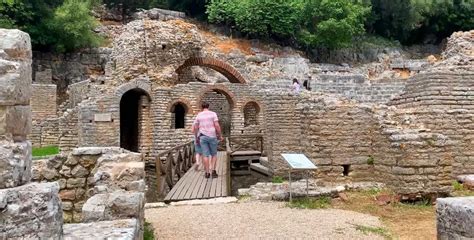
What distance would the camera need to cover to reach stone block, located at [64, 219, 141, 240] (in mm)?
3080

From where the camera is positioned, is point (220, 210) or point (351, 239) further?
point (220, 210)

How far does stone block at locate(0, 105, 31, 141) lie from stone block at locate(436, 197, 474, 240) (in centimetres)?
345

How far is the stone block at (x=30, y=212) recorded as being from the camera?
2344mm

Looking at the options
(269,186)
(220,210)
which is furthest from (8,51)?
(269,186)

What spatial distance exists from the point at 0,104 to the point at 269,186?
7638 millimetres

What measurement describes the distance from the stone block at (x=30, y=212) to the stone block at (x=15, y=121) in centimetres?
27

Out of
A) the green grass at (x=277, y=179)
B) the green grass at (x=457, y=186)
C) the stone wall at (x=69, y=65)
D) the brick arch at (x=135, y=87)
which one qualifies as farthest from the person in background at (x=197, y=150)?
the stone wall at (x=69, y=65)

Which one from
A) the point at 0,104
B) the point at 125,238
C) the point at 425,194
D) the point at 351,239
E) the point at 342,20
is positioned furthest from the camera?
the point at 342,20

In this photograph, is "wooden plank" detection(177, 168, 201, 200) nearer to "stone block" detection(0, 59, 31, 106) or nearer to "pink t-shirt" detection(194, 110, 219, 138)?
"pink t-shirt" detection(194, 110, 219, 138)

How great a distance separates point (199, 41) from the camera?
73.2 ft

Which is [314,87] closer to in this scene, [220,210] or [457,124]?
[457,124]

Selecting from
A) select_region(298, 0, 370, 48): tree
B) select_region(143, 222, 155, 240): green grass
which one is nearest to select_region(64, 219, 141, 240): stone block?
select_region(143, 222, 155, 240): green grass

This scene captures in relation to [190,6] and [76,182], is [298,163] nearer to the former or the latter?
[76,182]

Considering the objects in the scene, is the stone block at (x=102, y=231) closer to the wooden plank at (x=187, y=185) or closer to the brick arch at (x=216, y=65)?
the wooden plank at (x=187, y=185)
